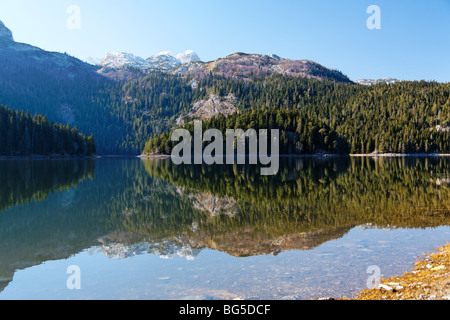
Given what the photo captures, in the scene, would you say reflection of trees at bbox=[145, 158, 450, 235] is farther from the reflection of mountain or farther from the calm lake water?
the reflection of mountain

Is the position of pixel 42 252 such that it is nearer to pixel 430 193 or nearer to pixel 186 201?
pixel 186 201

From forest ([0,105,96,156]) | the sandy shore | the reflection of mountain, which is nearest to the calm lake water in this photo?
the reflection of mountain

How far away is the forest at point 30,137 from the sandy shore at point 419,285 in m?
157

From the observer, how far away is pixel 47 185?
138 ft

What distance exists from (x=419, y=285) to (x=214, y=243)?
399 inches

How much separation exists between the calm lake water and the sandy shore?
685 mm

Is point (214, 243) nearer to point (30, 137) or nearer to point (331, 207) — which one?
point (331, 207)

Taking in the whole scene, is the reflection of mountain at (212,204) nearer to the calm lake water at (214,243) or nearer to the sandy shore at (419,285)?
the calm lake water at (214,243)

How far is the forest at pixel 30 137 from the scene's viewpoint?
447 feet

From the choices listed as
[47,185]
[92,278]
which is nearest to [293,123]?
[47,185]

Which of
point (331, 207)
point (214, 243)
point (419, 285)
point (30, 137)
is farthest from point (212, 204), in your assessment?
point (30, 137)

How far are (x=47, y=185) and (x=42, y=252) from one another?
29.7 metres

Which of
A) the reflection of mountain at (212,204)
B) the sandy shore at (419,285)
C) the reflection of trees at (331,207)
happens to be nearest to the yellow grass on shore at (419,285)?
the sandy shore at (419,285)

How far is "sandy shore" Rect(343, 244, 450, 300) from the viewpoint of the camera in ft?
32.1
